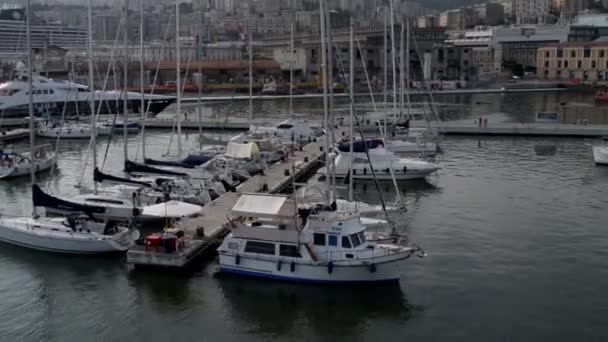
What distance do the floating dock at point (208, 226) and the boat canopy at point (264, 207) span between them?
64.2 inches

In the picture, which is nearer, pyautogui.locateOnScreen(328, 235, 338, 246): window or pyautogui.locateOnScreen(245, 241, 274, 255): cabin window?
pyautogui.locateOnScreen(328, 235, 338, 246): window

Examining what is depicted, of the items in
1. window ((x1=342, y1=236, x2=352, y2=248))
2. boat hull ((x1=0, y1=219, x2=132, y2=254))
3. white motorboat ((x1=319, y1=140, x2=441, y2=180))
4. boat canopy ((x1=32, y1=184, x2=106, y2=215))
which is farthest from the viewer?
white motorboat ((x1=319, y1=140, x2=441, y2=180))

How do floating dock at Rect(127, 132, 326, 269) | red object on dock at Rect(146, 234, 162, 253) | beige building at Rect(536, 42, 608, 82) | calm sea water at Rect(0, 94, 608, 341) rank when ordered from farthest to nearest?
beige building at Rect(536, 42, 608, 82) < red object on dock at Rect(146, 234, 162, 253) < floating dock at Rect(127, 132, 326, 269) < calm sea water at Rect(0, 94, 608, 341)

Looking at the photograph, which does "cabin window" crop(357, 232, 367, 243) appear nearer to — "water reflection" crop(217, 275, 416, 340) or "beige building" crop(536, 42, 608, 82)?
"water reflection" crop(217, 275, 416, 340)

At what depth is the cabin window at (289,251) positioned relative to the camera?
1892 centimetres

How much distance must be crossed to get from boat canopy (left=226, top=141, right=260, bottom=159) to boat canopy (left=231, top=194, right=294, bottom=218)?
14.6 metres

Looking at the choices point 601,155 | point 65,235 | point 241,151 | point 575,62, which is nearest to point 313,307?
point 65,235


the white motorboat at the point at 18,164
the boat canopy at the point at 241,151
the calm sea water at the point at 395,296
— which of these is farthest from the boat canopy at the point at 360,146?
the white motorboat at the point at 18,164

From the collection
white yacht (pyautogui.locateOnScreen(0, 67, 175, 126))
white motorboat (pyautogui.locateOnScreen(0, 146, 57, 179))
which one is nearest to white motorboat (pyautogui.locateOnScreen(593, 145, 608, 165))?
white motorboat (pyautogui.locateOnScreen(0, 146, 57, 179))

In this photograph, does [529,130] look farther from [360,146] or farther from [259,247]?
[259,247]

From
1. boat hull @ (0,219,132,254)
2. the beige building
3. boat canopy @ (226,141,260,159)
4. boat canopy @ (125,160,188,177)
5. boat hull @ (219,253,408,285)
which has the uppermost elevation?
the beige building

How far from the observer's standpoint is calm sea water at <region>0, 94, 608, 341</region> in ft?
54.3

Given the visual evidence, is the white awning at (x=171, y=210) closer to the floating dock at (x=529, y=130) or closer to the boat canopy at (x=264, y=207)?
the boat canopy at (x=264, y=207)

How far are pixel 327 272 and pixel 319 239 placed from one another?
91 cm
